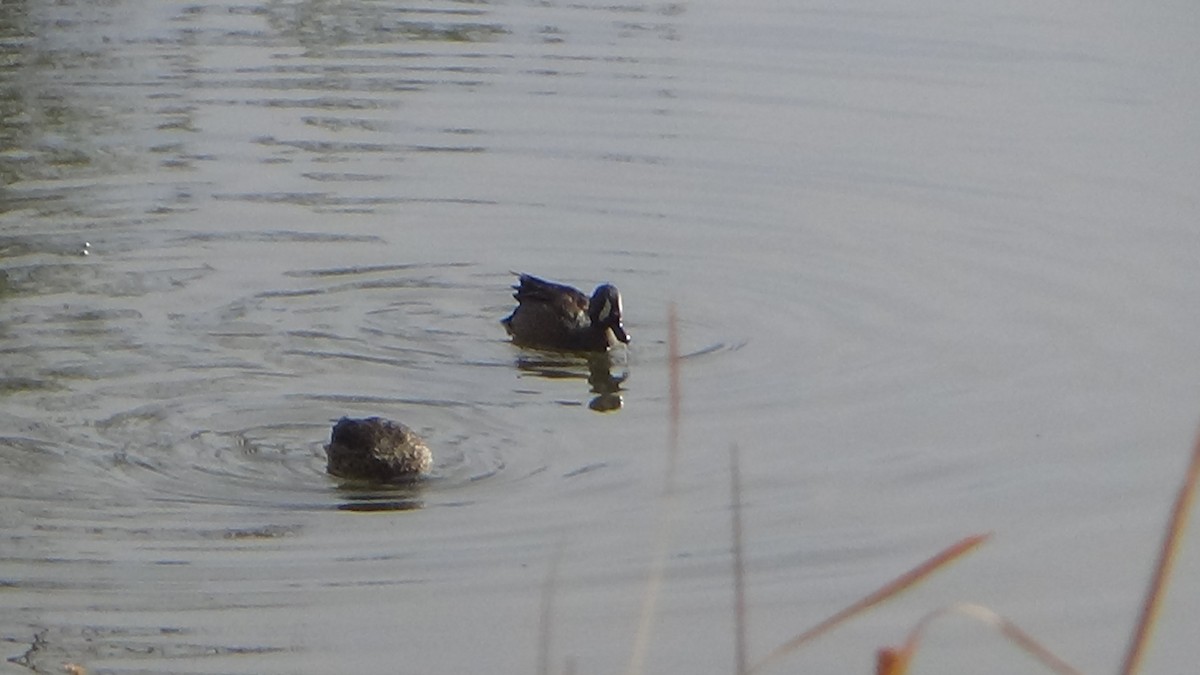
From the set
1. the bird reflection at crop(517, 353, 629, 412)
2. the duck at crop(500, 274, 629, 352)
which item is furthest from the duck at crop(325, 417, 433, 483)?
the duck at crop(500, 274, 629, 352)

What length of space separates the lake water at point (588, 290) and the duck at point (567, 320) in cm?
14

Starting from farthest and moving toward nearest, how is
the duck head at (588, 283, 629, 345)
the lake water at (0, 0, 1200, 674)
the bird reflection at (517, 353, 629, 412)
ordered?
1. the duck head at (588, 283, 629, 345)
2. the bird reflection at (517, 353, 629, 412)
3. the lake water at (0, 0, 1200, 674)

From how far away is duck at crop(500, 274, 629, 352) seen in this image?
35.2 ft

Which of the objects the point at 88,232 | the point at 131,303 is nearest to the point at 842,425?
the point at 131,303

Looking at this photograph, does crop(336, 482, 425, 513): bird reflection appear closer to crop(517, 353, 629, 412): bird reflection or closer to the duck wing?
crop(517, 353, 629, 412): bird reflection

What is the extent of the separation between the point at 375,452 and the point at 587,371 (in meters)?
2.57

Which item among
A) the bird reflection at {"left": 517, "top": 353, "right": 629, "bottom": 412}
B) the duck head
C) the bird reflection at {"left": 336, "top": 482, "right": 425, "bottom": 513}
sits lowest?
the bird reflection at {"left": 517, "top": 353, "right": 629, "bottom": 412}

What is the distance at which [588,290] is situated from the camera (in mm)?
11867

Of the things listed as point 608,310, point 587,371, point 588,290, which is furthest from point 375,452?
point 588,290

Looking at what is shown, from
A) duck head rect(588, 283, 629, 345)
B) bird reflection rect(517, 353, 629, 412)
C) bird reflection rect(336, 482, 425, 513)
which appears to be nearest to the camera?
bird reflection rect(336, 482, 425, 513)

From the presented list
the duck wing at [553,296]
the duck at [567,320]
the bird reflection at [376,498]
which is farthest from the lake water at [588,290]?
the duck wing at [553,296]

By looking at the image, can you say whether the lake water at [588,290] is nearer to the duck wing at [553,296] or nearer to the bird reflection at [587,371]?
the bird reflection at [587,371]

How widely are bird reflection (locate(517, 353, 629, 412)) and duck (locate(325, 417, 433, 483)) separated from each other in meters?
1.60

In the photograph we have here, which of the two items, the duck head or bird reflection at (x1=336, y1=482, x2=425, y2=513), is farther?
the duck head
